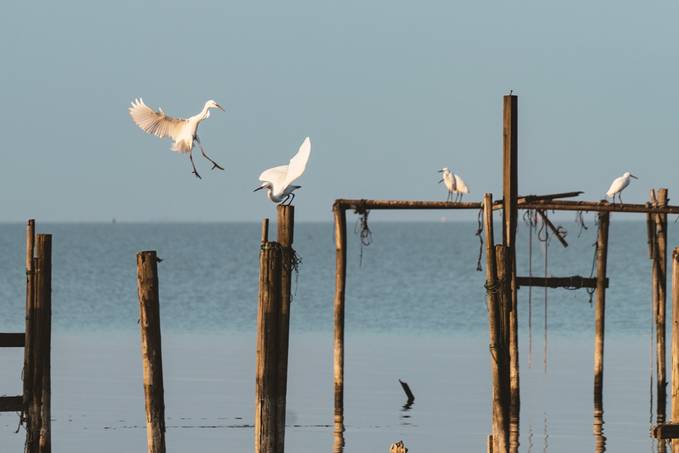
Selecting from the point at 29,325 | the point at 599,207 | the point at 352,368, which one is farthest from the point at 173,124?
the point at 352,368

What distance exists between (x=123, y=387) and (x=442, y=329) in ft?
65.1

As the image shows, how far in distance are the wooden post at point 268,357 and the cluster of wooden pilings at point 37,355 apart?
346 centimetres

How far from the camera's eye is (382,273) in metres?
90.2

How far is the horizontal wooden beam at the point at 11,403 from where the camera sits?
18172 millimetres

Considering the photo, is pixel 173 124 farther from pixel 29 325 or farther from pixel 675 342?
pixel 675 342

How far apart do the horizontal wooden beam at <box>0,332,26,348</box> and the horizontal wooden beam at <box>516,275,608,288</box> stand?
805 cm

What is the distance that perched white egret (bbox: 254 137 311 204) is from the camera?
A: 16672 mm

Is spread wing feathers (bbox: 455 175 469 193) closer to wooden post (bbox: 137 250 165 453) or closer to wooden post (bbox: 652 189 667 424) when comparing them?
wooden post (bbox: 652 189 667 424)

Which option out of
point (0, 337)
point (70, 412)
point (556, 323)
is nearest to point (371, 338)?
point (556, 323)

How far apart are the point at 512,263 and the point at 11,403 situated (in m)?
5.90

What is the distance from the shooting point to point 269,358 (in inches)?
629

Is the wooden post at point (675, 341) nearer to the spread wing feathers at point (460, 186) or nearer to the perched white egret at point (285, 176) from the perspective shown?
the perched white egret at point (285, 176)

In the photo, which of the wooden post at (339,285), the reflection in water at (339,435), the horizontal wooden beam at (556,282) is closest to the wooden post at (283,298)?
the reflection in water at (339,435)

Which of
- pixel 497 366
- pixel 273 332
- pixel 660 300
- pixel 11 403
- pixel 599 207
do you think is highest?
pixel 599 207
